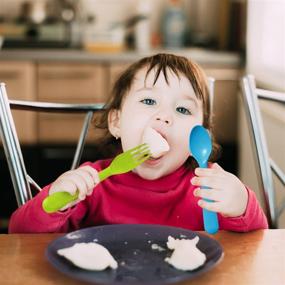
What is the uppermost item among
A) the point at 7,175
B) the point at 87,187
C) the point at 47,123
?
the point at 87,187

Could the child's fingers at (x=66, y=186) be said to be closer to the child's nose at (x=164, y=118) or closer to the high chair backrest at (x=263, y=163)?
the child's nose at (x=164, y=118)

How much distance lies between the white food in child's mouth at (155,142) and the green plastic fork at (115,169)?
0.03 metres

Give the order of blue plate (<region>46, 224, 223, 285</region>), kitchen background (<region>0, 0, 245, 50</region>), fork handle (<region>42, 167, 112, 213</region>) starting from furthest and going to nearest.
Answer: kitchen background (<region>0, 0, 245, 50</region>) → fork handle (<region>42, 167, 112, 213</region>) → blue plate (<region>46, 224, 223, 285</region>)

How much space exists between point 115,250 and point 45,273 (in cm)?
13

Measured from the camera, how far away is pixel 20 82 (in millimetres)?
3592

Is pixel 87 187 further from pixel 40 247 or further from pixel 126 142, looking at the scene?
pixel 126 142

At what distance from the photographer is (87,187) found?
3.59ft

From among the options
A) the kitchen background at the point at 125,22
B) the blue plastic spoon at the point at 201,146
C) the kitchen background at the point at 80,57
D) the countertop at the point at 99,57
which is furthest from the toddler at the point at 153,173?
the kitchen background at the point at 125,22

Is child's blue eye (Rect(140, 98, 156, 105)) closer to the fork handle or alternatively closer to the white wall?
the fork handle

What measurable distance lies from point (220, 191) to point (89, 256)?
0.86 feet

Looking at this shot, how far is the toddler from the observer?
120 centimetres

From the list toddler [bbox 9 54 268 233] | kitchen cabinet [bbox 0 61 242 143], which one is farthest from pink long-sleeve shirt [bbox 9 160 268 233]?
kitchen cabinet [bbox 0 61 242 143]

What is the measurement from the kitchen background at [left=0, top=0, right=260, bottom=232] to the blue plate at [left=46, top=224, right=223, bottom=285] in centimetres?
230

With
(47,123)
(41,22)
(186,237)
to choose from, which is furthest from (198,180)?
(41,22)
